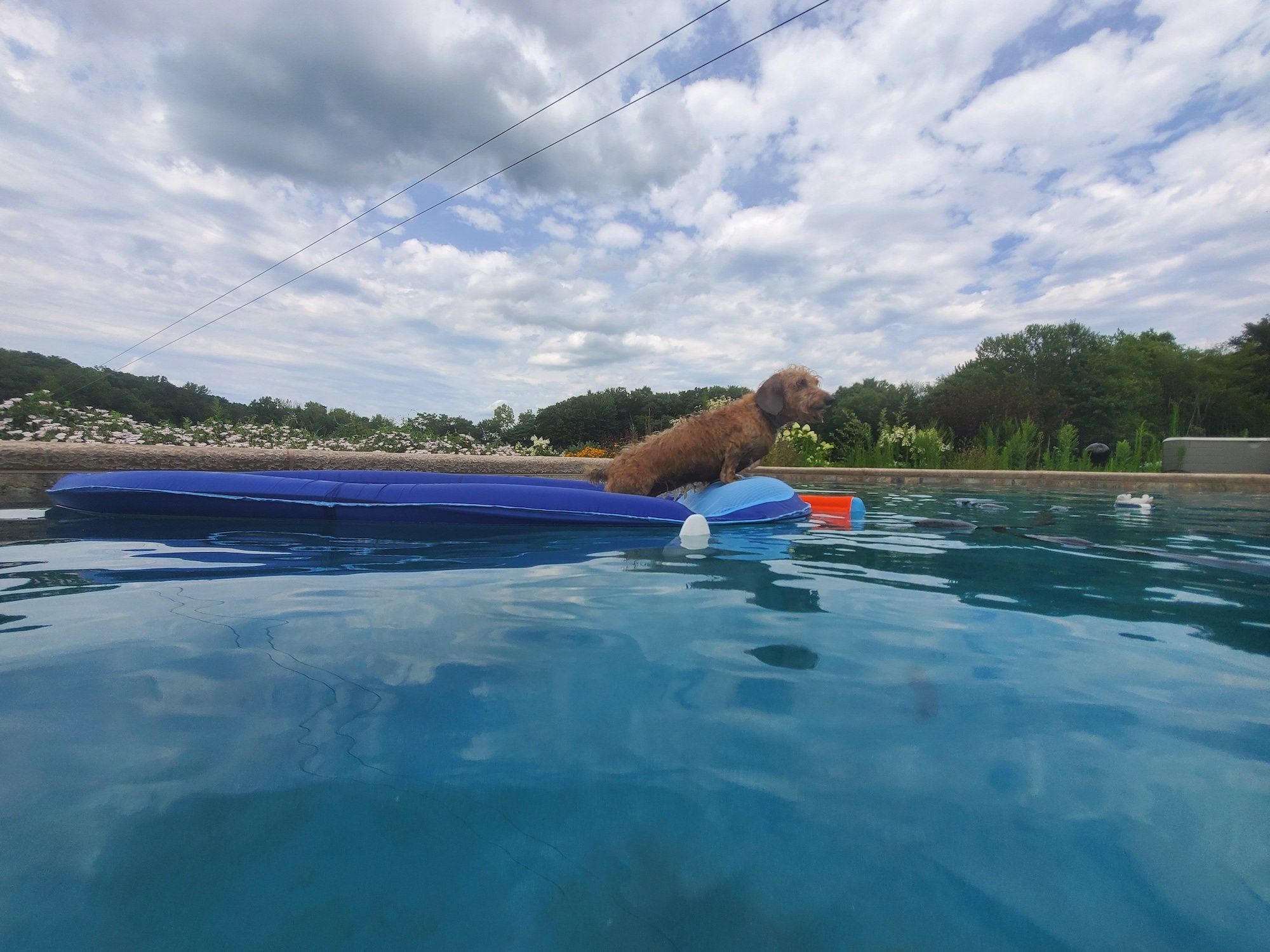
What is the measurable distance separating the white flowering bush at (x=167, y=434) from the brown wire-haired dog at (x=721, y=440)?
5.59 metres

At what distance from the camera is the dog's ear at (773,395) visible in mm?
6078

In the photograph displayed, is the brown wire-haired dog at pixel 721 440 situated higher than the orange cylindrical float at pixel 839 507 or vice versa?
the brown wire-haired dog at pixel 721 440

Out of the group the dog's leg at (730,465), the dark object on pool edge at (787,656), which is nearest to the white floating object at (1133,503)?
the dog's leg at (730,465)

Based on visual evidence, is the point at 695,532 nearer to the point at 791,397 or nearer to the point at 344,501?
the point at 791,397

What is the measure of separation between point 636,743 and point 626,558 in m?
2.28

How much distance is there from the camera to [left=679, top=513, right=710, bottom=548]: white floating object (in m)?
4.54

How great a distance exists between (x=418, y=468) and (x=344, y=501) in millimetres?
3522

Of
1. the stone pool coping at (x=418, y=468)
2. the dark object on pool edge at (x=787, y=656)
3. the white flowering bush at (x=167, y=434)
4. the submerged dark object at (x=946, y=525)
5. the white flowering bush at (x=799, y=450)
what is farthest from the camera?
the white flowering bush at (x=799, y=450)

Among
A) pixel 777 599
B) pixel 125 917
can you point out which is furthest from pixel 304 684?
pixel 777 599

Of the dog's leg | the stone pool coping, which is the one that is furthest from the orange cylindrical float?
the stone pool coping

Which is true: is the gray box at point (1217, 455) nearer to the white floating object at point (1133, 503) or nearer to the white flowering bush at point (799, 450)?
the white flowering bush at point (799, 450)

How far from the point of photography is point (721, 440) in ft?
20.0

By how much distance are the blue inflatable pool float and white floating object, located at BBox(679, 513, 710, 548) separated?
0.21 m

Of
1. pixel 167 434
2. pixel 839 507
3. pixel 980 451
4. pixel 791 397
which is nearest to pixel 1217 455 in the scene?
pixel 980 451
